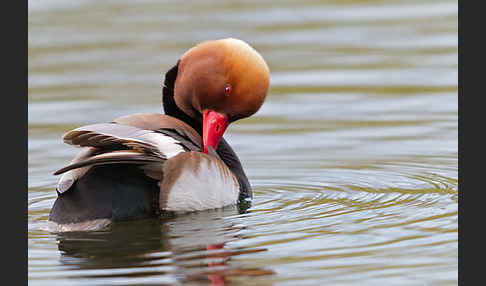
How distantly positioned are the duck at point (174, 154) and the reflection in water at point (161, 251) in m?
0.11

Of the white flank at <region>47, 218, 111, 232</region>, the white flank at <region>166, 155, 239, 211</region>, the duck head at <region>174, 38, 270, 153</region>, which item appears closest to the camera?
the white flank at <region>47, 218, 111, 232</region>

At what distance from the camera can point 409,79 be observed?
10.9m

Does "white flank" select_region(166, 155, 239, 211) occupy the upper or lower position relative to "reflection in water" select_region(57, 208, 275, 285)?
upper

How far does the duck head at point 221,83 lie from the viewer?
7.12 meters

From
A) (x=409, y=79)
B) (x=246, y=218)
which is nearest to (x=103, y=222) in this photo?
(x=246, y=218)

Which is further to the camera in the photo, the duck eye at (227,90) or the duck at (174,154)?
the duck eye at (227,90)

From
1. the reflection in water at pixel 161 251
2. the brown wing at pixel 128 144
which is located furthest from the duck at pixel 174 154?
the reflection in water at pixel 161 251

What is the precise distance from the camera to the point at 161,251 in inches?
240

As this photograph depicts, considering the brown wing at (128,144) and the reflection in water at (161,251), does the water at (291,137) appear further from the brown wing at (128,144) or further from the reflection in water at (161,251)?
the brown wing at (128,144)

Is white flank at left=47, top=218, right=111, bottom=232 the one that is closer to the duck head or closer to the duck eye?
the duck head

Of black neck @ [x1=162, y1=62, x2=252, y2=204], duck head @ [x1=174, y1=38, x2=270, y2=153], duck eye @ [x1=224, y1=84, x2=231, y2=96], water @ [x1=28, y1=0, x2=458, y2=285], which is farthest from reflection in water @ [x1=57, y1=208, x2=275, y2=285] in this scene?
duck eye @ [x1=224, y1=84, x2=231, y2=96]

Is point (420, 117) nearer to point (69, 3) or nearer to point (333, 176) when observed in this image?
point (333, 176)

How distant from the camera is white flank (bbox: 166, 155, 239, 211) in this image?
680 centimetres

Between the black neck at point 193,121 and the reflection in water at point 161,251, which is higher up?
the black neck at point 193,121
